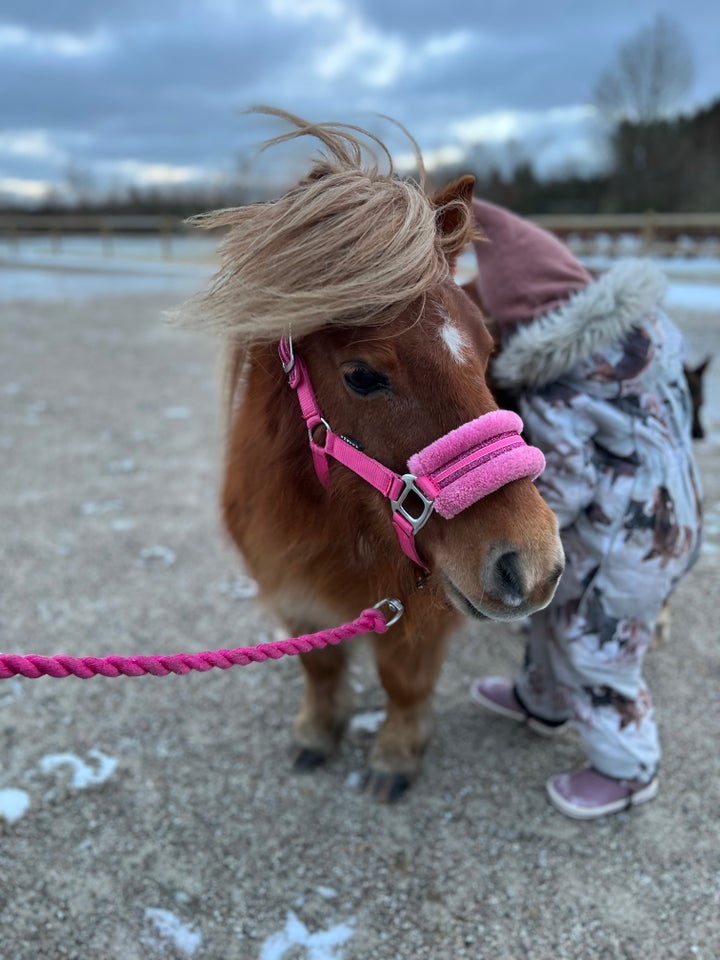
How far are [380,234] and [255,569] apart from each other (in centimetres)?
114

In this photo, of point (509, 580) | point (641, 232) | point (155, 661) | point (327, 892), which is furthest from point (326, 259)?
point (641, 232)

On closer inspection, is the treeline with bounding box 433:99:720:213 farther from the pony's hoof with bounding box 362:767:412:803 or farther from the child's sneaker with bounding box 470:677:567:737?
the pony's hoof with bounding box 362:767:412:803

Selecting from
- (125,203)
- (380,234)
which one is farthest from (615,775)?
(125,203)

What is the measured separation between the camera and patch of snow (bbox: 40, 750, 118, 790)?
2.36m

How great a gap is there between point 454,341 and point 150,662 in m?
0.93

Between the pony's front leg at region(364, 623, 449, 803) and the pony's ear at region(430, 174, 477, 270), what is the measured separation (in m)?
1.14

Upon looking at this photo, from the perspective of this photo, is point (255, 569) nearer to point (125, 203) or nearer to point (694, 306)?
point (694, 306)

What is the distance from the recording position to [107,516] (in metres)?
4.28

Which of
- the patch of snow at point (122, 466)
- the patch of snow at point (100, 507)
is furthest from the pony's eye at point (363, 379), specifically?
the patch of snow at point (122, 466)

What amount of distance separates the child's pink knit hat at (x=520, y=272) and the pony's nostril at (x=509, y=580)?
0.97m

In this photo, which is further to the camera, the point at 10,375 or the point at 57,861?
the point at 10,375

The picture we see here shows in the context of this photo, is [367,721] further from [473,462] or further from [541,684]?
[473,462]

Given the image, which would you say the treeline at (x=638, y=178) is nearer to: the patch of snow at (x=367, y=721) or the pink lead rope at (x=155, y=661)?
the patch of snow at (x=367, y=721)

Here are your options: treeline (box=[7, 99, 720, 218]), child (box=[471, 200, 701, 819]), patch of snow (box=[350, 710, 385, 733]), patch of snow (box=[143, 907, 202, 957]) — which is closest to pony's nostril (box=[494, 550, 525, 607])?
child (box=[471, 200, 701, 819])
